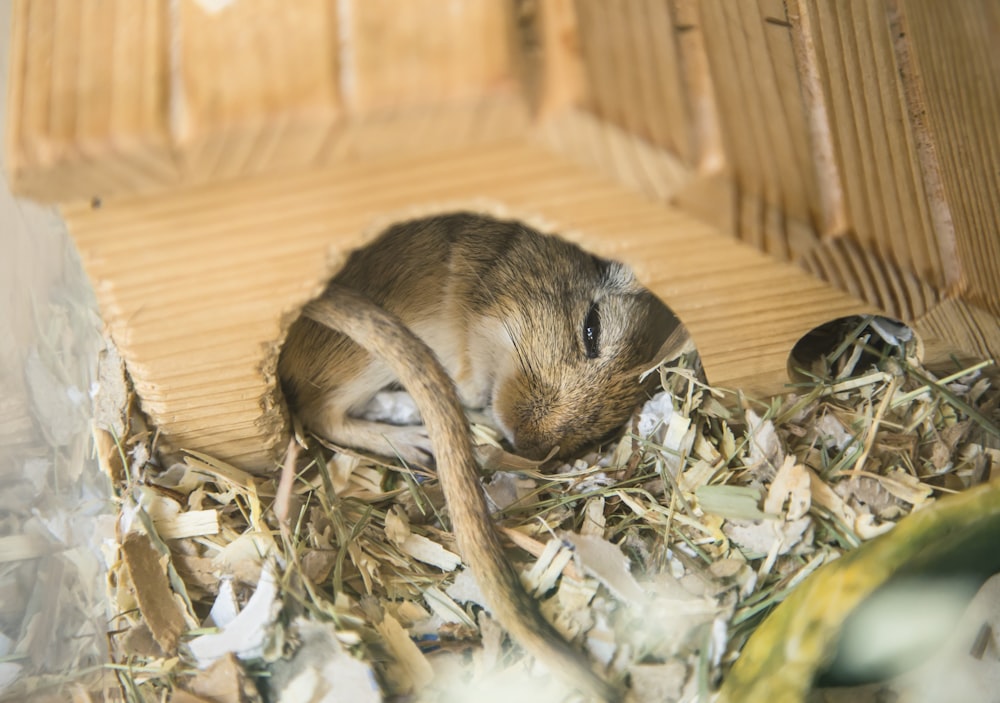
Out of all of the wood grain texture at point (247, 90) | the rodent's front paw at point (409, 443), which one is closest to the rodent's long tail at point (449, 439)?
the rodent's front paw at point (409, 443)

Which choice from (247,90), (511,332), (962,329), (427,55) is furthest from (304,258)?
(962,329)

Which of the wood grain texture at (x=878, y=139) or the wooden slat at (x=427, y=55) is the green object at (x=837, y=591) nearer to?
the wood grain texture at (x=878, y=139)

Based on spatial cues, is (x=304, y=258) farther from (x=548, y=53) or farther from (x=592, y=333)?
(x=592, y=333)

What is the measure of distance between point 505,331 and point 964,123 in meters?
1.13

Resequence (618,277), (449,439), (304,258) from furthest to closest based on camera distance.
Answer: (618,277) < (449,439) < (304,258)

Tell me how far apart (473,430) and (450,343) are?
0.24 m

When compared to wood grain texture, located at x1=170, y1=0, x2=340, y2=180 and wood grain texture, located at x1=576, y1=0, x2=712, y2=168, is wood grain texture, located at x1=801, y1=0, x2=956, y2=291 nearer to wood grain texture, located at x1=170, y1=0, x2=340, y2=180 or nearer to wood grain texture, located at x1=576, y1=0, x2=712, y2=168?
wood grain texture, located at x1=576, y1=0, x2=712, y2=168

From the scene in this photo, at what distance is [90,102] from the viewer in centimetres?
120

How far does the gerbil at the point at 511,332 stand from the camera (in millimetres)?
2092

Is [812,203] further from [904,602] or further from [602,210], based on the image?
[904,602]

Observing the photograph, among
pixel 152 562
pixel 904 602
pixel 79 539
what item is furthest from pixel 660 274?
pixel 79 539

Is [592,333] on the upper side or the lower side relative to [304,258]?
lower

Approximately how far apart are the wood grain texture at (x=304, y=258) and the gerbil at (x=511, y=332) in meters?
0.33

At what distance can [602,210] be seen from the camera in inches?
54.5
